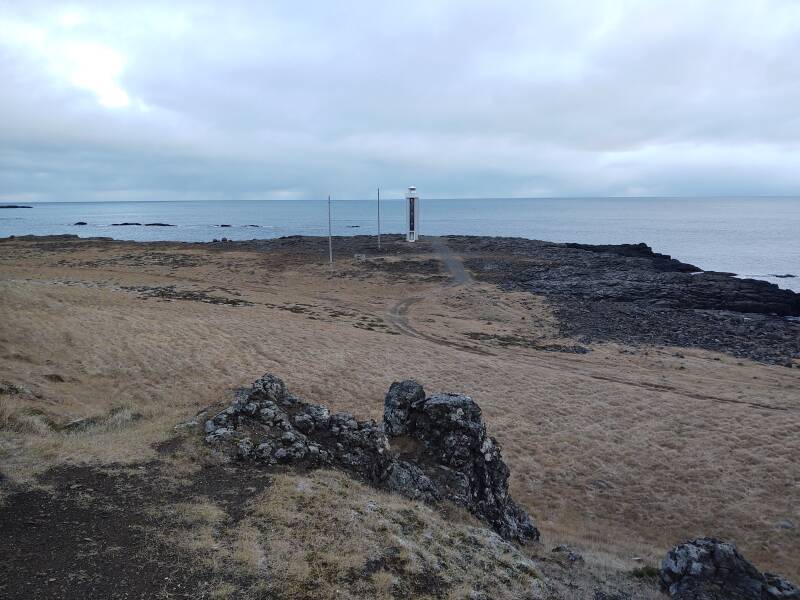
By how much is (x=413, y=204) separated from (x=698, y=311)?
1538 inches

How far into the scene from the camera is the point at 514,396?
765 inches

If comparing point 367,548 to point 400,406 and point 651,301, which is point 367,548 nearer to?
point 400,406

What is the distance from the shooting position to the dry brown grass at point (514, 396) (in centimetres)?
1216

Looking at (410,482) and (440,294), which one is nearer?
(410,482)

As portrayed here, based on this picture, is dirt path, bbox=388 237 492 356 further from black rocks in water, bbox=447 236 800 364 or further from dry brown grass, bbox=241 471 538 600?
dry brown grass, bbox=241 471 538 600

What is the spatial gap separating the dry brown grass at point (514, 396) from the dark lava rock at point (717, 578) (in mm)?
2180

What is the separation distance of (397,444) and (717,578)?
6315mm

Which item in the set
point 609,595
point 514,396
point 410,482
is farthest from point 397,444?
point 514,396

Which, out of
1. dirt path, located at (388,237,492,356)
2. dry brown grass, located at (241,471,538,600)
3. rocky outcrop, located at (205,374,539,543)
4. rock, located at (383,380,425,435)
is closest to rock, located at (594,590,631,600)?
dry brown grass, located at (241,471,538,600)

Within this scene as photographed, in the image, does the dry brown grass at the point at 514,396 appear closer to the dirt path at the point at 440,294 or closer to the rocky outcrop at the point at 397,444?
the dirt path at the point at 440,294

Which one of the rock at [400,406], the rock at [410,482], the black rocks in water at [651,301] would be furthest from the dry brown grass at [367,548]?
the black rocks in water at [651,301]

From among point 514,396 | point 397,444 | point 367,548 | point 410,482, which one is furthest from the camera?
point 514,396

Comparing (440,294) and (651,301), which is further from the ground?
(440,294)

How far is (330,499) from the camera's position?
8891 mm
